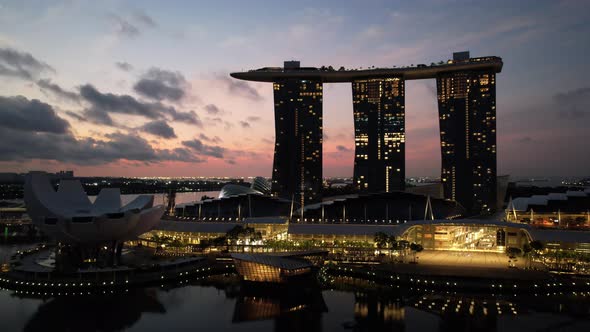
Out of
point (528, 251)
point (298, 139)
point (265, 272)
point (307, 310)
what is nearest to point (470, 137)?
point (298, 139)

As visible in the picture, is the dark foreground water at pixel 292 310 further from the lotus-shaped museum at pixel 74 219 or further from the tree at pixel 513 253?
the tree at pixel 513 253

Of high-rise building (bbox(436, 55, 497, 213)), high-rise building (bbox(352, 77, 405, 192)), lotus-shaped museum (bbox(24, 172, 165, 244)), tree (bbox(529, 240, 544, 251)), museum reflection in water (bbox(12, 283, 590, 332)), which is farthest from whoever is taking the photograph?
high-rise building (bbox(352, 77, 405, 192))

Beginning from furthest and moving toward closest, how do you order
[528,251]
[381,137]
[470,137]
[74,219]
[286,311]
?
[381,137]
[470,137]
[528,251]
[74,219]
[286,311]

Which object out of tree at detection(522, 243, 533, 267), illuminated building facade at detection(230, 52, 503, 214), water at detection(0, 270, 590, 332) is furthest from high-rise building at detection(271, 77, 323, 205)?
water at detection(0, 270, 590, 332)

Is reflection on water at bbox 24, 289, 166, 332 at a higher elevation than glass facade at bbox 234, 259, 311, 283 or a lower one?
lower

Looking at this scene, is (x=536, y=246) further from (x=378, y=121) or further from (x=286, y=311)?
(x=378, y=121)

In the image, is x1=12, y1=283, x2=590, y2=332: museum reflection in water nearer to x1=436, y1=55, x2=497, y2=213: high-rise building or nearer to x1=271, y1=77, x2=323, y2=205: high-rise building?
x1=436, y1=55, x2=497, y2=213: high-rise building

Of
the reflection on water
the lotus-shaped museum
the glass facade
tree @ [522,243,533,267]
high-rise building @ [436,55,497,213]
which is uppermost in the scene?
high-rise building @ [436,55,497,213]
